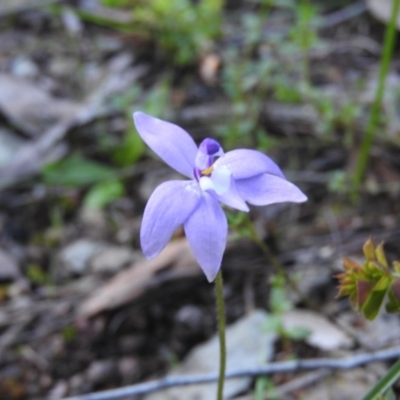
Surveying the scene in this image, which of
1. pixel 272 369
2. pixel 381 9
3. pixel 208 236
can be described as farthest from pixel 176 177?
pixel 208 236

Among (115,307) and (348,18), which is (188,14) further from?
(115,307)

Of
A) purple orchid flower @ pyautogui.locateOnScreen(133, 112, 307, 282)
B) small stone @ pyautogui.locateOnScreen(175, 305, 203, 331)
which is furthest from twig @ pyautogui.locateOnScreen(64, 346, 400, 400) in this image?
purple orchid flower @ pyautogui.locateOnScreen(133, 112, 307, 282)

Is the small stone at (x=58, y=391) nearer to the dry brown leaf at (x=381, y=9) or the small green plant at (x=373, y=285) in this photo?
the small green plant at (x=373, y=285)

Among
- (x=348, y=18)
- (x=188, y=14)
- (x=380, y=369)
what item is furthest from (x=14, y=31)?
(x=380, y=369)

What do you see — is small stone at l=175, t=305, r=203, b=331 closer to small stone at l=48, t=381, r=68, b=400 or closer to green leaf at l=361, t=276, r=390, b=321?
small stone at l=48, t=381, r=68, b=400

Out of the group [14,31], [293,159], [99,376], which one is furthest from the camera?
[14,31]

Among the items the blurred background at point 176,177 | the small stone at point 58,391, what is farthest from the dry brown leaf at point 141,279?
the small stone at point 58,391
